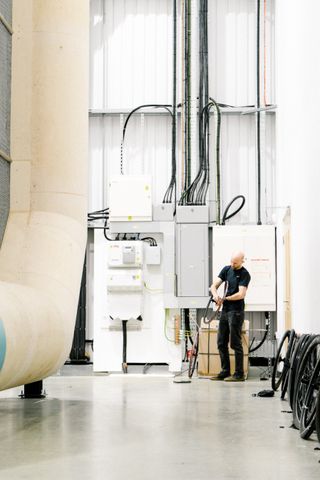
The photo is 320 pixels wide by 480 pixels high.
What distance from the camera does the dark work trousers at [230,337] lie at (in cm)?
993

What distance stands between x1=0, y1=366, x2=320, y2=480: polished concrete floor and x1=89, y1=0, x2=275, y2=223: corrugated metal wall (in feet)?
16.4

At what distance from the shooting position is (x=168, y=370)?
1158 centimetres

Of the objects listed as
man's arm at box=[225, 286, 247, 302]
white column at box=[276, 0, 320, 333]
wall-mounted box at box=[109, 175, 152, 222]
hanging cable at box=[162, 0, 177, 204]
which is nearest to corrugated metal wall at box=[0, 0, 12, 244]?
white column at box=[276, 0, 320, 333]

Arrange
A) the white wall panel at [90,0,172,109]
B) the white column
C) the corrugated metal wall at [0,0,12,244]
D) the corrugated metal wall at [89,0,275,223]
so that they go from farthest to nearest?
1. the white wall panel at [90,0,172,109]
2. the corrugated metal wall at [89,0,275,223]
3. the white column
4. the corrugated metal wall at [0,0,12,244]

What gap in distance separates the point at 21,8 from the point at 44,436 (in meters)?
3.97

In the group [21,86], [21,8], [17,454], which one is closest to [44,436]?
[17,454]

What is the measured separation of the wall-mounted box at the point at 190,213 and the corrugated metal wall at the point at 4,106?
4762 millimetres

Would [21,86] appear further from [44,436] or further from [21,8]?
[44,436]

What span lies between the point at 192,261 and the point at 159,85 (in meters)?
3.34

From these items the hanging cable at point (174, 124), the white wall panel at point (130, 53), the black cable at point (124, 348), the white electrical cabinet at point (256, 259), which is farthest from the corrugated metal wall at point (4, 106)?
the white wall panel at point (130, 53)

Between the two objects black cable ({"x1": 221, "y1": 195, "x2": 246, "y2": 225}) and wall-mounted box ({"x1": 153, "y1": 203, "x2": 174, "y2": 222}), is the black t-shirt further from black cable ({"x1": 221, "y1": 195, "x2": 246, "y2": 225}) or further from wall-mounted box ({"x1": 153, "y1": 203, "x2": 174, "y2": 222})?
black cable ({"x1": 221, "y1": 195, "x2": 246, "y2": 225})

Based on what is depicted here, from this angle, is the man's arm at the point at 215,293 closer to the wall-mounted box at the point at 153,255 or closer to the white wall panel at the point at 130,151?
the wall-mounted box at the point at 153,255

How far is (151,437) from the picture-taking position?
5.40 metres

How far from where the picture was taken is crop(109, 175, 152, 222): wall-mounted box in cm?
1162
